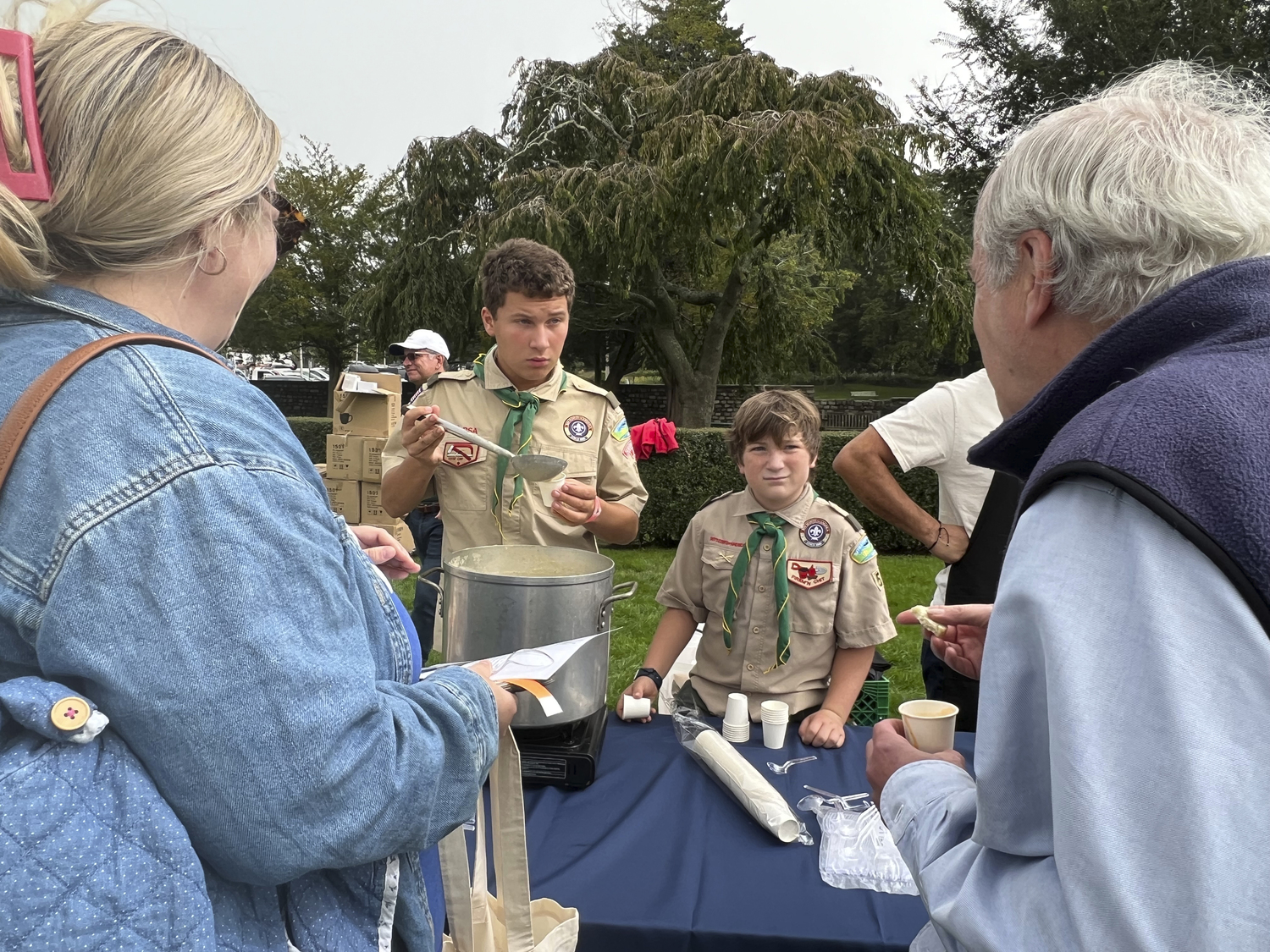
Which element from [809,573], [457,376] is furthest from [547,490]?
[809,573]

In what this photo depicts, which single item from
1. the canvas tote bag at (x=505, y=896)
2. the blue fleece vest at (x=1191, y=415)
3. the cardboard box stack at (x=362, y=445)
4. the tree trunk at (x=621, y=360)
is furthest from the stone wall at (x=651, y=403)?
the blue fleece vest at (x=1191, y=415)

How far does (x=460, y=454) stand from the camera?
122 inches

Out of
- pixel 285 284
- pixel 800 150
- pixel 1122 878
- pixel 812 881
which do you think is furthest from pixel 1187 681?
pixel 285 284

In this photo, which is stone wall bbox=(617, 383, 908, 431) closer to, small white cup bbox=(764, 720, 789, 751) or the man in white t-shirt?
the man in white t-shirt

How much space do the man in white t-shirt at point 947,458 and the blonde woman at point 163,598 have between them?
255 cm

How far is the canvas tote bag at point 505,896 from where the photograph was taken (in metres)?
1.39

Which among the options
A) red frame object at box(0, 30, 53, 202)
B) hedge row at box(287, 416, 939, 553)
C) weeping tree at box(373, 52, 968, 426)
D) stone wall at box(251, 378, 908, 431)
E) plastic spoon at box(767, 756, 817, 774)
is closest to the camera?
red frame object at box(0, 30, 53, 202)

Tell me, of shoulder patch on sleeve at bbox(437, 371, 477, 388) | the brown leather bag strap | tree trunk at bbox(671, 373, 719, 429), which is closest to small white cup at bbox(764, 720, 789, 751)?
shoulder patch on sleeve at bbox(437, 371, 477, 388)

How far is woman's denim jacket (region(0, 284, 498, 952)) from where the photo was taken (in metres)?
0.78

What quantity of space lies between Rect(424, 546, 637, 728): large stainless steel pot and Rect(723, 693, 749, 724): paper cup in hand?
48 cm

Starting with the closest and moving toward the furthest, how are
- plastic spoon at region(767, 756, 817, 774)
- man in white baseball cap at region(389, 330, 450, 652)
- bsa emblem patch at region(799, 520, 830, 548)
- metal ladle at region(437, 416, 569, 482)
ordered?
plastic spoon at region(767, 756, 817, 774) < bsa emblem patch at region(799, 520, 830, 548) < metal ladle at region(437, 416, 569, 482) < man in white baseball cap at region(389, 330, 450, 652)

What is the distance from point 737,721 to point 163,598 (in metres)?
1.77

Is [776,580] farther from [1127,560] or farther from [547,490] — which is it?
[1127,560]

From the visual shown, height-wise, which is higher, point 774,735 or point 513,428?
point 513,428
